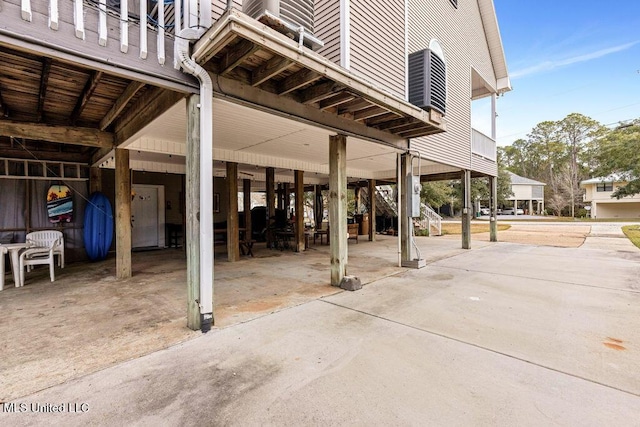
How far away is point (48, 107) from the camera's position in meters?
4.16

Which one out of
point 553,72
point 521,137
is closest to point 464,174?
point 553,72

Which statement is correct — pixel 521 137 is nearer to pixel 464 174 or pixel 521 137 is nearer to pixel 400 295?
pixel 464 174

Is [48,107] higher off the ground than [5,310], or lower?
higher

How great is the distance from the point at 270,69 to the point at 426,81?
387cm

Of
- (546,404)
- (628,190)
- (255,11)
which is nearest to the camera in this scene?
(546,404)

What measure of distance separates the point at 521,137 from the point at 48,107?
50.3 m

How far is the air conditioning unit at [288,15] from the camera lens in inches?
107

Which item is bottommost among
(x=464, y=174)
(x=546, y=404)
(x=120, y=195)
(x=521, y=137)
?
(x=546, y=404)

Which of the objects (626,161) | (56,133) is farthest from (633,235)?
(56,133)

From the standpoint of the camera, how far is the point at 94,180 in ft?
23.0

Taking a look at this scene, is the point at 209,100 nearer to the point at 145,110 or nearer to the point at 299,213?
the point at 145,110

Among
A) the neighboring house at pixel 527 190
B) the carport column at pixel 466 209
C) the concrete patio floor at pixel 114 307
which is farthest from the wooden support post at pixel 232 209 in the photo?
the neighboring house at pixel 527 190

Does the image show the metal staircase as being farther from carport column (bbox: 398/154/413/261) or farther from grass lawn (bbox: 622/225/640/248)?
carport column (bbox: 398/154/413/261)

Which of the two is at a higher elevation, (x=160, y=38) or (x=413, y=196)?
(x=160, y=38)
